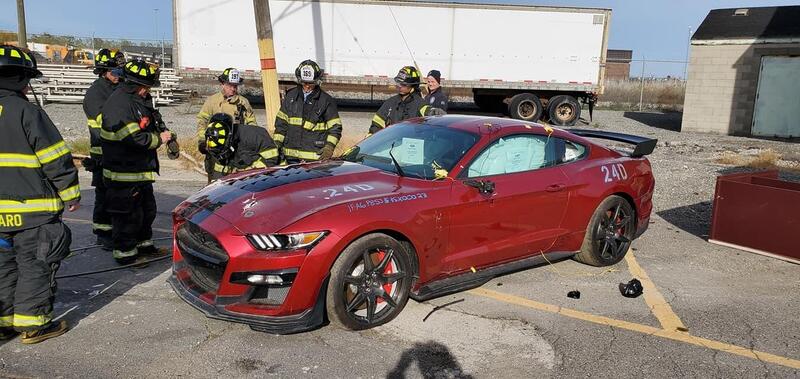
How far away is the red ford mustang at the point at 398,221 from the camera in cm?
383

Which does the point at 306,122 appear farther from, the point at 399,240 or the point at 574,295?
the point at 574,295

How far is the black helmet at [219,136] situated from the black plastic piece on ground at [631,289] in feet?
12.4

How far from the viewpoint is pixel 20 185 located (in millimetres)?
3889

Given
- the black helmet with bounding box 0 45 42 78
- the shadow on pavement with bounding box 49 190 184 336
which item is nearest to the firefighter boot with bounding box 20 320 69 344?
the shadow on pavement with bounding box 49 190 184 336

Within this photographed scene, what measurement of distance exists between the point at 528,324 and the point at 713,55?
1859cm

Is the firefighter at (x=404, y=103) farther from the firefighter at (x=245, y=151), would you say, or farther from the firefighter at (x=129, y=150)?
the firefighter at (x=129, y=150)

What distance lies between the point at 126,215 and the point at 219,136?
3.56ft

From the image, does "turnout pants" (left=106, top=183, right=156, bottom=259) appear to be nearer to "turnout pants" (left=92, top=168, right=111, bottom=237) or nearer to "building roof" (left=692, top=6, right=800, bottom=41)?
"turnout pants" (left=92, top=168, right=111, bottom=237)

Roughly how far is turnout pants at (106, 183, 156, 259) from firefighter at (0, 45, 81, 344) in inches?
56.0

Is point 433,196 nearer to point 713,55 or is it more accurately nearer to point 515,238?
point 515,238

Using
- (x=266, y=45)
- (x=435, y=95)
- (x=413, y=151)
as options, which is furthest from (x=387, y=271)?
(x=266, y=45)

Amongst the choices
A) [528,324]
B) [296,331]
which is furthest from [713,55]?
[296,331]

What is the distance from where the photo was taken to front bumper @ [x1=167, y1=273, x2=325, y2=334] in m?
3.79

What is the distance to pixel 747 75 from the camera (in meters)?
19.2
